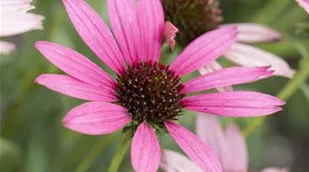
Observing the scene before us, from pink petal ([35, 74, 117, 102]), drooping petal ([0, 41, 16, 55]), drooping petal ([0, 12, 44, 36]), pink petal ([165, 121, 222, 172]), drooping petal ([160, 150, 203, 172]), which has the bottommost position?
drooping petal ([160, 150, 203, 172])

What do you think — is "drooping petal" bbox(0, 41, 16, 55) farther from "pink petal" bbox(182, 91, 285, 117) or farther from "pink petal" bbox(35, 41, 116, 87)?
"pink petal" bbox(182, 91, 285, 117)

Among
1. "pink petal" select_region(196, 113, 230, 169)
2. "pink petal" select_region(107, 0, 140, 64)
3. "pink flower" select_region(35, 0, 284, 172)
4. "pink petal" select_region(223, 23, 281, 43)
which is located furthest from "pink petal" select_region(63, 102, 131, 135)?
"pink petal" select_region(223, 23, 281, 43)

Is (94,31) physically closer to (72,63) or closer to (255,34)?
(72,63)

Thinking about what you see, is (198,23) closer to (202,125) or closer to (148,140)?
(202,125)

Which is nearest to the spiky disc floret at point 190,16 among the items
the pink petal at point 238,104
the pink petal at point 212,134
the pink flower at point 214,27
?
the pink flower at point 214,27

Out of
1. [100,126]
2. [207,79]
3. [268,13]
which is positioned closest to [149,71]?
[207,79]

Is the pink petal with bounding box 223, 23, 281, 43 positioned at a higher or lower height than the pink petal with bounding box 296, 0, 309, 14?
lower

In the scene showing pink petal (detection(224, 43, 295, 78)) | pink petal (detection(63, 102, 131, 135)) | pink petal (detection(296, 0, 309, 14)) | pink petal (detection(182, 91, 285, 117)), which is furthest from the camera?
pink petal (detection(224, 43, 295, 78))
